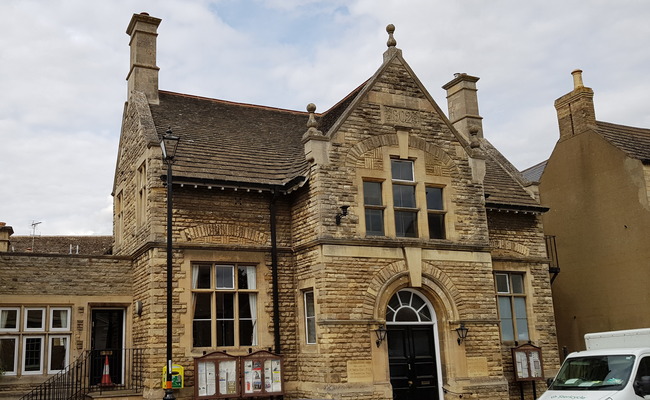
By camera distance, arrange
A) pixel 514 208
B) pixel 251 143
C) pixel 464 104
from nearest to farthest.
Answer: pixel 251 143 < pixel 514 208 < pixel 464 104

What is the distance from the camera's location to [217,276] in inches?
691

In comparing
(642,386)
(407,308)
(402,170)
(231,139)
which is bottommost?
(642,386)

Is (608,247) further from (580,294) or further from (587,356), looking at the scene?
(587,356)

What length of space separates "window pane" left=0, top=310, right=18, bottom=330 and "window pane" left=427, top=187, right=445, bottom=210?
11210 mm

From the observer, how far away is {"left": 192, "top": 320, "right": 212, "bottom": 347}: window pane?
1692 centimetres

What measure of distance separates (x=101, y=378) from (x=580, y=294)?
56.5 ft

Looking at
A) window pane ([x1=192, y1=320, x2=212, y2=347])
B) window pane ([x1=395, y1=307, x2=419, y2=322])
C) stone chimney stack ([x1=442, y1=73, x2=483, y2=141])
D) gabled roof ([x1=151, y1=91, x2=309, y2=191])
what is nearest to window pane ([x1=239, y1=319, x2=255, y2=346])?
window pane ([x1=192, y1=320, x2=212, y2=347])

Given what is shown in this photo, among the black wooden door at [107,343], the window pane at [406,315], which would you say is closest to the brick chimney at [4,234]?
the black wooden door at [107,343]

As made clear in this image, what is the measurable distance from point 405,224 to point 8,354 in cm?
1071

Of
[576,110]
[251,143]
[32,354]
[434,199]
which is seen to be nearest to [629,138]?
[576,110]

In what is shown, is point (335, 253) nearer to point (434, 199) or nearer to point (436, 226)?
point (436, 226)

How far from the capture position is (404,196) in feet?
60.3

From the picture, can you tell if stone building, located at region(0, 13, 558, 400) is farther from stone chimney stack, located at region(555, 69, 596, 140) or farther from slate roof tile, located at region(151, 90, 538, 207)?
stone chimney stack, located at region(555, 69, 596, 140)

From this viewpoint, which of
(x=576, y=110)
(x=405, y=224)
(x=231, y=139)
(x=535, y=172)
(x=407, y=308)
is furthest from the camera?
(x=535, y=172)
